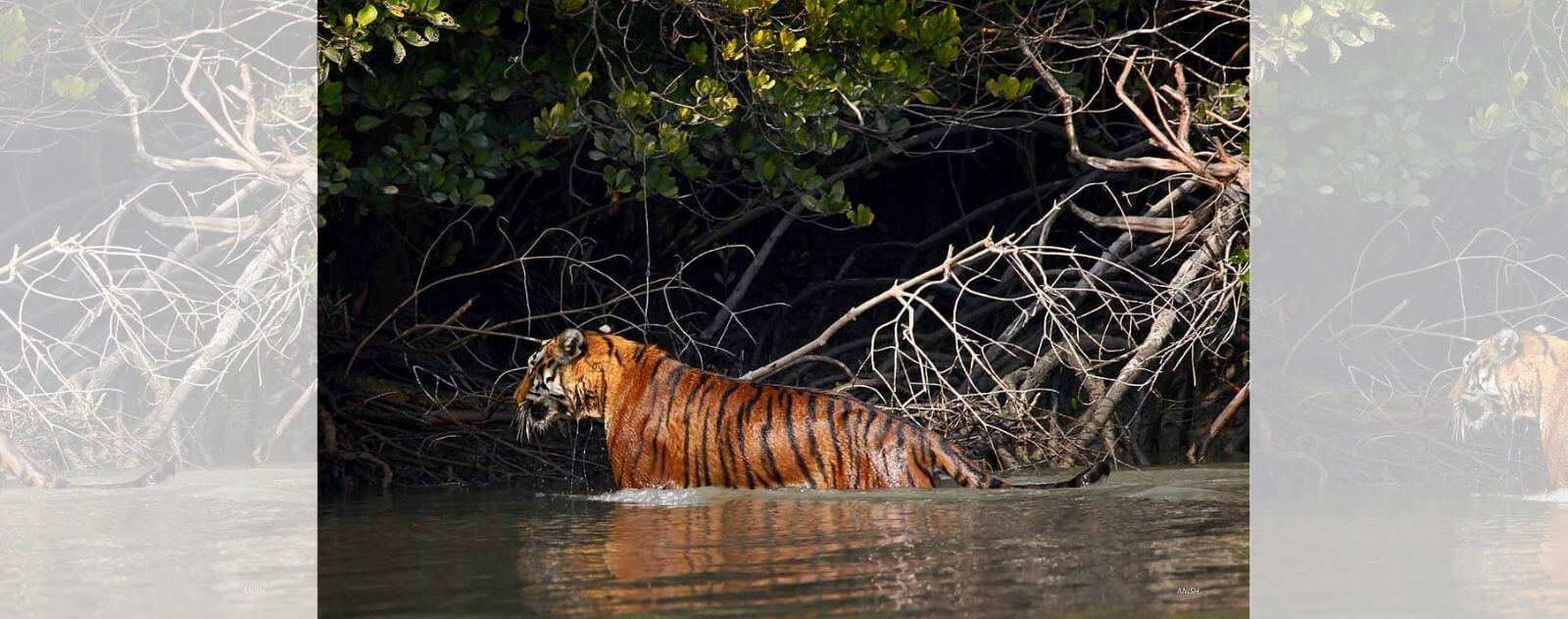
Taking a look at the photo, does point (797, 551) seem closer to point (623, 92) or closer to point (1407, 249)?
point (623, 92)

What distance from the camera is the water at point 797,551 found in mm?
5285

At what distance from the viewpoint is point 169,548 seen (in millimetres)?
6750

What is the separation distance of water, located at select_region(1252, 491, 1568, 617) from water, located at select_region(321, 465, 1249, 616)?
206mm

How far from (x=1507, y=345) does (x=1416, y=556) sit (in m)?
3.16

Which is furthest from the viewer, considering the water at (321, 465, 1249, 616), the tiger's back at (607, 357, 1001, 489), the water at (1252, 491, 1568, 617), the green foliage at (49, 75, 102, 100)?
the green foliage at (49, 75, 102, 100)

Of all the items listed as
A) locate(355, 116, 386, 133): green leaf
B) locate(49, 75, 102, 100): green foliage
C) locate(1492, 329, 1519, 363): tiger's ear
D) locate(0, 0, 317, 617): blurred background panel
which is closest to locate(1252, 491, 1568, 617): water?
locate(1492, 329, 1519, 363): tiger's ear

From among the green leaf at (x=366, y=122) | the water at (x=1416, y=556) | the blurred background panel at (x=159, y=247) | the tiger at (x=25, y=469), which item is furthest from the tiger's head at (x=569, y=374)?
the water at (x=1416, y=556)

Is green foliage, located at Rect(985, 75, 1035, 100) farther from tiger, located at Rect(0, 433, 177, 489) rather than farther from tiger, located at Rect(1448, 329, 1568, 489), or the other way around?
tiger, located at Rect(0, 433, 177, 489)

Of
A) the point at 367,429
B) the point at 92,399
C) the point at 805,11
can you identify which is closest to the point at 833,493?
the point at 805,11

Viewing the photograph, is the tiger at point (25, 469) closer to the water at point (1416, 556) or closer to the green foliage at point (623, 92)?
the green foliage at point (623, 92)

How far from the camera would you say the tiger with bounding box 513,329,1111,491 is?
8.45 metres

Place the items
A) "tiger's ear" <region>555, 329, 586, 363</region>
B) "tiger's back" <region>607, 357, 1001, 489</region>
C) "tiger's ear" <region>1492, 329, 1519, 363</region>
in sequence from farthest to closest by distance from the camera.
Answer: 1. "tiger's ear" <region>1492, 329, 1519, 363</region>
2. "tiger's ear" <region>555, 329, 586, 363</region>
3. "tiger's back" <region>607, 357, 1001, 489</region>

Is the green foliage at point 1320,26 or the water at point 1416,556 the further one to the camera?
the green foliage at point 1320,26

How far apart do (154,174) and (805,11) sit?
3.38m
